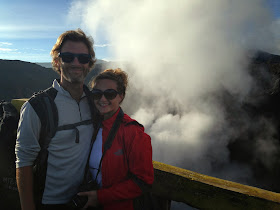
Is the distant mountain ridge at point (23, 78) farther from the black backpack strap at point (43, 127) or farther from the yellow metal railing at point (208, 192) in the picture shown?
the yellow metal railing at point (208, 192)

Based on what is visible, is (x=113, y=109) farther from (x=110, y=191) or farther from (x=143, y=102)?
(x=143, y=102)

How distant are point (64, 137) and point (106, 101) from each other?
509mm

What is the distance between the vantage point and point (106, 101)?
5.98ft

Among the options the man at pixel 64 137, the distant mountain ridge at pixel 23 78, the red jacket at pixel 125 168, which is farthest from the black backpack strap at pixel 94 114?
the distant mountain ridge at pixel 23 78

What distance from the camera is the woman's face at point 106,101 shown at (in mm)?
1825

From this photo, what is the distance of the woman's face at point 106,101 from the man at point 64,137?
16 cm

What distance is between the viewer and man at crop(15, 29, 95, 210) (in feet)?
5.03

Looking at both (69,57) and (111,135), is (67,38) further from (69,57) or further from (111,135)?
Result: (111,135)

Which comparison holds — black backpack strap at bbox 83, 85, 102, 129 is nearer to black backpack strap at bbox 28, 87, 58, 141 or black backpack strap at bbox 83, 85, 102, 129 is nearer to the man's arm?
black backpack strap at bbox 28, 87, 58, 141

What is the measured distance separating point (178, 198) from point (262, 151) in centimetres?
2773

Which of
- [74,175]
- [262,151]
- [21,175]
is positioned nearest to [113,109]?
[74,175]

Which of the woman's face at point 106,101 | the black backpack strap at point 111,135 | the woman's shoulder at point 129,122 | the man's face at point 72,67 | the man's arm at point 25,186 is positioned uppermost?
the man's face at point 72,67

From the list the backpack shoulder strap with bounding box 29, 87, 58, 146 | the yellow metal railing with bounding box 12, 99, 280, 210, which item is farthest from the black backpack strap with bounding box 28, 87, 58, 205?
the yellow metal railing with bounding box 12, 99, 280, 210

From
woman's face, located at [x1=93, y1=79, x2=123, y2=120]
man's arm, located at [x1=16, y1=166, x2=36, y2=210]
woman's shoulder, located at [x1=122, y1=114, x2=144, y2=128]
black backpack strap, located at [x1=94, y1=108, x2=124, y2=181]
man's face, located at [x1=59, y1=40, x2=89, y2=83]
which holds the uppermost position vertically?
man's face, located at [x1=59, y1=40, x2=89, y2=83]
